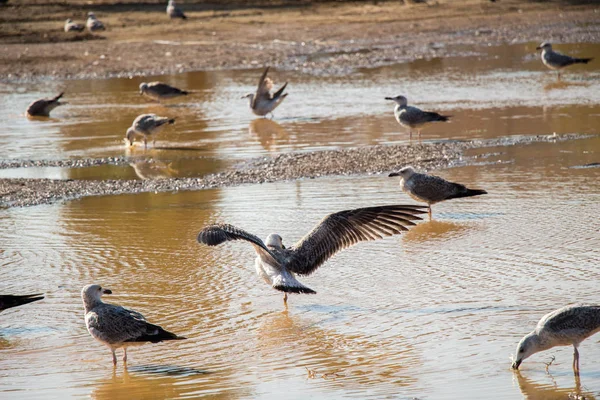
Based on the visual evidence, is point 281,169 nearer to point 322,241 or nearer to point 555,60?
point 322,241

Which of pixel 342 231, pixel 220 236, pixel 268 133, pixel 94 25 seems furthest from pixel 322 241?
pixel 94 25

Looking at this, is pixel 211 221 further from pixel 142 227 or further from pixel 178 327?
pixel 178 327

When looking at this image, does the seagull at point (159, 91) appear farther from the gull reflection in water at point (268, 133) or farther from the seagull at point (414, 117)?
the seagull at point (414, 117)

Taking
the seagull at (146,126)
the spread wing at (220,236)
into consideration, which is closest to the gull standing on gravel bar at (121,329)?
the spread wing at (220,236)

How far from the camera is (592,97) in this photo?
1803 centimetres

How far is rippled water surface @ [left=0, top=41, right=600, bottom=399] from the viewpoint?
6535 millimetres

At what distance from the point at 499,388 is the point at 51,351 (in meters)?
3.45

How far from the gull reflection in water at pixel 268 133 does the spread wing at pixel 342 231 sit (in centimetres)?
675

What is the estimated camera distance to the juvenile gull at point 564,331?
639 centimetres

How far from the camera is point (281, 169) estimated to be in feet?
44.3

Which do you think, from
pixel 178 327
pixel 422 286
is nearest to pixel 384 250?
pixel 422 286

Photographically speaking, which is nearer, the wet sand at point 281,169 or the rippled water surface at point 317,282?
the rippled water surface at point 317,282

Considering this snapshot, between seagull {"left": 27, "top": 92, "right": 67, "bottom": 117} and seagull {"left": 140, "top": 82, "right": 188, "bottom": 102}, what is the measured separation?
1.90 meters

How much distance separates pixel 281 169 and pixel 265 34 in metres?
16.9
